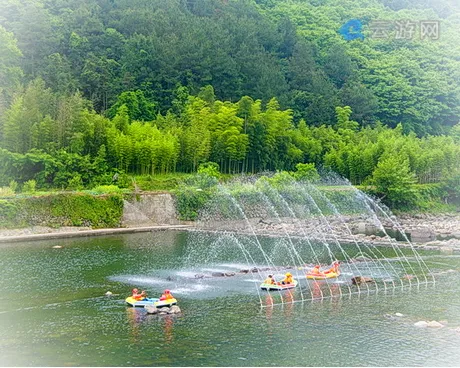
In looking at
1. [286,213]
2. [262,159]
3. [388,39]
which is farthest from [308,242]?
[388,39]

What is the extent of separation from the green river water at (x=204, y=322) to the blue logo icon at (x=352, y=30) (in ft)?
276

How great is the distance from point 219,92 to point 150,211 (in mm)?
34377

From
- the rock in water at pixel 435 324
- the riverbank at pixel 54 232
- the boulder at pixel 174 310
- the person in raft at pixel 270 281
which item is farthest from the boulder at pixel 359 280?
the riverbank at pixel 54 232

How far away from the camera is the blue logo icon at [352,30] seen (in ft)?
367

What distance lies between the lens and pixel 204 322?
22.7m

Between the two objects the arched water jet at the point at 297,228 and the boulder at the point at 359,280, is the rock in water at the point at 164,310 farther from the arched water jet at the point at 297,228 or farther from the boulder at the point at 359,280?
the boulder at the point at 359,280

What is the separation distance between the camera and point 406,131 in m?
89.9

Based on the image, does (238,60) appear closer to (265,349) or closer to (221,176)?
(221,176)

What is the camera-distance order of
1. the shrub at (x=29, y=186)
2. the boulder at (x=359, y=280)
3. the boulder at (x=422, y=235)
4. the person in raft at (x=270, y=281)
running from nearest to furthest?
the person in raft at (x=270, y=281) < the boulder at (x=359, y=280) < the boulder at (x=422, y=235) < the shrub at (x=29, y=186)

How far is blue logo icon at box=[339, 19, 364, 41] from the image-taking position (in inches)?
4409

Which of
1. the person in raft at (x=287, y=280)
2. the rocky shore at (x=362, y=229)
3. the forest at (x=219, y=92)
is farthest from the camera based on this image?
the forest at (x=219, y=92)

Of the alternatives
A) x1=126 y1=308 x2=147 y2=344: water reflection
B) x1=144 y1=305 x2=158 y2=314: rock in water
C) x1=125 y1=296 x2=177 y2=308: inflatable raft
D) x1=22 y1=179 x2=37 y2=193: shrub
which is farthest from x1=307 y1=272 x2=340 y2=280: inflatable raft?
x1=22 y1=179 x2=37 y2=193: shrub

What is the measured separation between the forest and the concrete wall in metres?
3.21

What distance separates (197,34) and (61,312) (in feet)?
212
